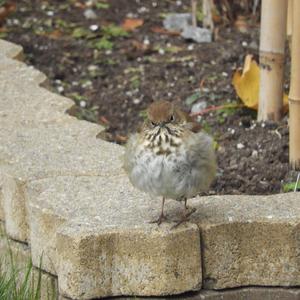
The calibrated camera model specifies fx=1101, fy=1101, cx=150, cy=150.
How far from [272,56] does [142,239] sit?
1699 mm

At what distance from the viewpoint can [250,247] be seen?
4383 mm

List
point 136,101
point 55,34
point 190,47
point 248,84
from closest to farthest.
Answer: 1. point 248,84
2. point 136,101
3. point 190,47
4. point 55,34

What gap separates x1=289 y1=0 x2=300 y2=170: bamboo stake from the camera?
5.12 metres

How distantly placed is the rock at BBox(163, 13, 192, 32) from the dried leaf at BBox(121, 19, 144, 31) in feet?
0.62

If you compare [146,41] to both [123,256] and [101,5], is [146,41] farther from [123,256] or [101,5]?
[123,256]

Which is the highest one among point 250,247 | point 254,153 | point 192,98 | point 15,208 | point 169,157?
point 169,157

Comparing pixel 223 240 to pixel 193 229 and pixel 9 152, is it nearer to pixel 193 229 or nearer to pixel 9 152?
pixel 193 229

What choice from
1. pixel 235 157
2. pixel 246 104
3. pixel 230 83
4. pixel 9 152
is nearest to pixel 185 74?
pixel 230 83

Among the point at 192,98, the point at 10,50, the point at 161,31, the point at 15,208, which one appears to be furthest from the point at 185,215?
the point at 161,31

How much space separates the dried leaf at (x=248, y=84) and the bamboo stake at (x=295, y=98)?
654 mm

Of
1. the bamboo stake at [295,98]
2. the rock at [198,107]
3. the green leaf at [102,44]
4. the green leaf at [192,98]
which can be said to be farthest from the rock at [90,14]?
the bamboo stake at [295,98]

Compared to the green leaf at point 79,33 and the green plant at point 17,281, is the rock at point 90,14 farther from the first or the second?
the green plant at point 17,281

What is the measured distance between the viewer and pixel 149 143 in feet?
13.7

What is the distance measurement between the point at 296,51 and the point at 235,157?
2.05ft
